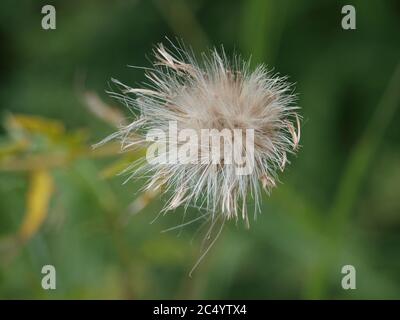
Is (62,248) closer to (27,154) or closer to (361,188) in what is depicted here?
(27,154)

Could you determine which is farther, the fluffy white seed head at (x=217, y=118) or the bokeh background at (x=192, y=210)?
the bokeh background at (x=192, y=210)

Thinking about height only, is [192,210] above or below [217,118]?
above

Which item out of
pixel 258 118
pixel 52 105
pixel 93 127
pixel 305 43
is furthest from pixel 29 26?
pixel 258 118

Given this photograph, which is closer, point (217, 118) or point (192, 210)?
point (217, 118)

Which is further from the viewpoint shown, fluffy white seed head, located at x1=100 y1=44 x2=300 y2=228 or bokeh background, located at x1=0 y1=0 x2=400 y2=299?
bokeh background, located at x1=0 y1=0 x2=400 y2=299
